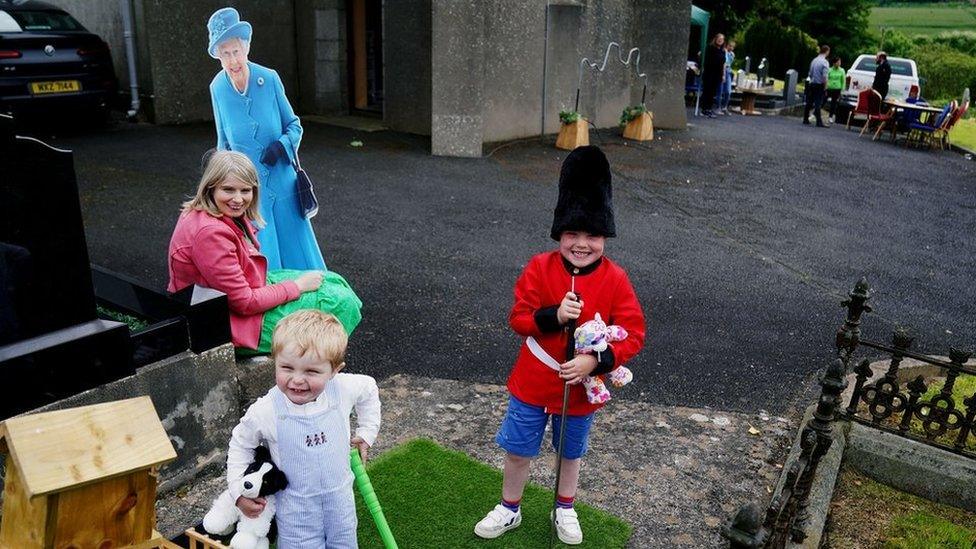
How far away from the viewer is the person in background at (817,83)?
19797 mm

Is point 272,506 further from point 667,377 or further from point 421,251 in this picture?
point 421,251

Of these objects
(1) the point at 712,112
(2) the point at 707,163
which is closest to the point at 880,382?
(2) the point at 707,163

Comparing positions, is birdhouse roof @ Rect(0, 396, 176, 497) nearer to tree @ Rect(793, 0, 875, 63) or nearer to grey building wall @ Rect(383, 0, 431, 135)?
grey building wall @ Rect(383, 0, 431, 135)

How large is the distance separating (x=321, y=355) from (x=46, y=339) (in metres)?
1.53

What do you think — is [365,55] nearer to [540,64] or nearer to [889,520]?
[540,64]

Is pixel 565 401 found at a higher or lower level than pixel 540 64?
lower

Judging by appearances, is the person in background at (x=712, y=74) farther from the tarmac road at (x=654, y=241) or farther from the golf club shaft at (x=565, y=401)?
the golf club shaft at (x=565, y=401)

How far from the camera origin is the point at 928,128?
17297 mm

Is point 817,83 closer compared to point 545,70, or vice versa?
point 545,70

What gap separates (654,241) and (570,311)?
6.02m

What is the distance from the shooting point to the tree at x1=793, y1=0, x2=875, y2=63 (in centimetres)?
3659

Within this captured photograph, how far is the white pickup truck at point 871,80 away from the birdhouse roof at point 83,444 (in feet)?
75.1

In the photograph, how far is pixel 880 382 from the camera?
469 cm

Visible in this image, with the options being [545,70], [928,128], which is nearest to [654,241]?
[545,70]
